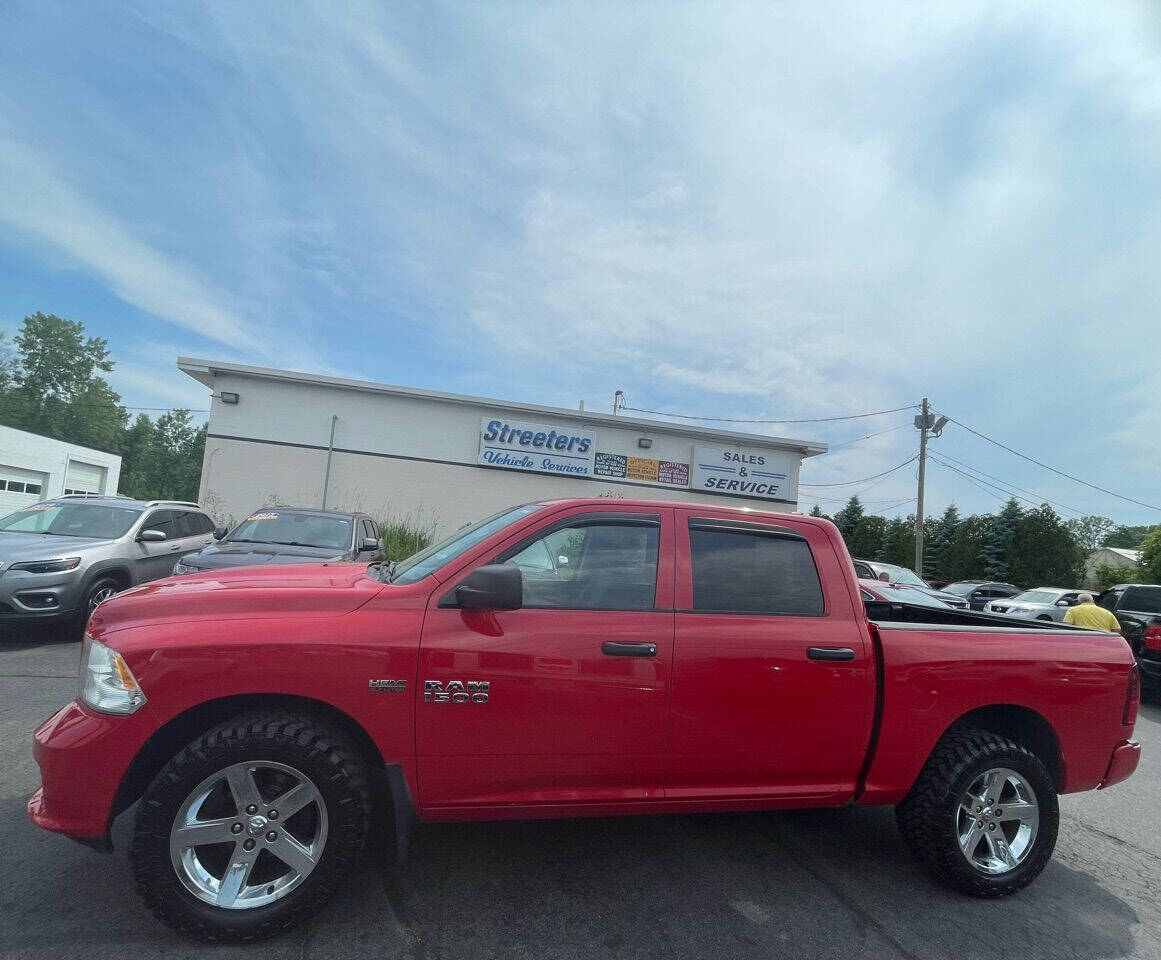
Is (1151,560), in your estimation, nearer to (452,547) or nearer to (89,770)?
(452,547)

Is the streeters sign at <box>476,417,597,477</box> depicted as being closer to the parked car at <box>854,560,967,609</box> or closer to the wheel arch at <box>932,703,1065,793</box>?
the parked car at <box>854,560,967,609</box>

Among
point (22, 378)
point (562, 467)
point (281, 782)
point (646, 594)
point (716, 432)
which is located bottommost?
point (281, 782)

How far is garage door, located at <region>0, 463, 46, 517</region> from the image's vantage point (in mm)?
27953

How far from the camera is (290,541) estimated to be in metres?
8.59

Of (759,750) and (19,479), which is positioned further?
(19,479)

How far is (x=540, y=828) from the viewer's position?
375cm

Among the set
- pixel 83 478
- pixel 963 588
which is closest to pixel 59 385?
pixel 83 478

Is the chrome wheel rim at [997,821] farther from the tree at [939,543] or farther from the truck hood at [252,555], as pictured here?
the tree at [939,543]

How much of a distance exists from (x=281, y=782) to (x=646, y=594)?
169cm

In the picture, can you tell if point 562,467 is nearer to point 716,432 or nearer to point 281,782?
point 716,432

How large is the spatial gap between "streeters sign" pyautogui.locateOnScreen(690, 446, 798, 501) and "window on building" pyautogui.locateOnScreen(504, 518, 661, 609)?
51.2 ft

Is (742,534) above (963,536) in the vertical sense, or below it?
below

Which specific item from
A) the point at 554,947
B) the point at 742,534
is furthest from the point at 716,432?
the point at 554,947

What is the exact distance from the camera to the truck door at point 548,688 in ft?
9.16
